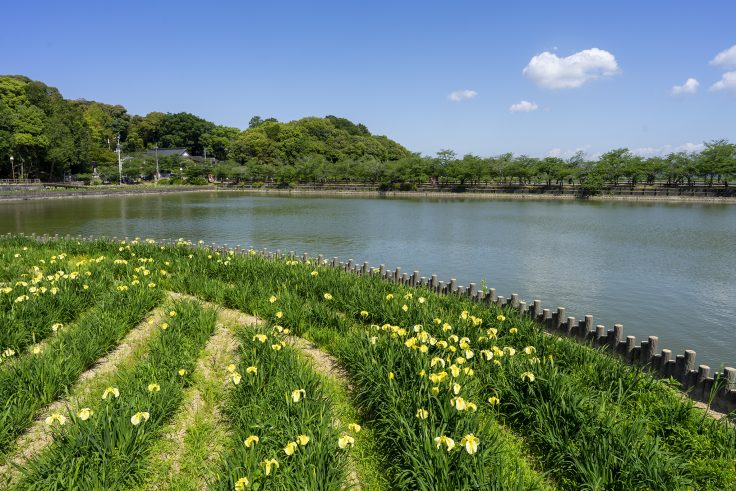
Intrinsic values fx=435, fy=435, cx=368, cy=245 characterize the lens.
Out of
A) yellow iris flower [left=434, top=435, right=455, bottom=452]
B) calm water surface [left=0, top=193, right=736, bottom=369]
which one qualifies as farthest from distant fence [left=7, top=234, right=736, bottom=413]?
calm water surface [left=0, top=193, right=736, bottom=369]

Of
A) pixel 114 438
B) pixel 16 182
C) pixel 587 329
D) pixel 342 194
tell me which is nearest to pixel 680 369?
pixel 587 329

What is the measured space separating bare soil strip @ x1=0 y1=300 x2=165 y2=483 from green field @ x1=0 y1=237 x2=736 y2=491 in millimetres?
29

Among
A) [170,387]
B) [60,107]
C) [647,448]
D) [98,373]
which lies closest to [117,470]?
[170,387]

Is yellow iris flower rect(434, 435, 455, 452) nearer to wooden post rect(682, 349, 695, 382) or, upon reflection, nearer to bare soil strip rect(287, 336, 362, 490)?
bare soil strip rect(287, 336, 362, 490)

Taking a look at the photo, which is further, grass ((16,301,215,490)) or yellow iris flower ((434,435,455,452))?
grass ((16,301,215,490))

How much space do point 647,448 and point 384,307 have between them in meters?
4.32

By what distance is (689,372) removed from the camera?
6.27m

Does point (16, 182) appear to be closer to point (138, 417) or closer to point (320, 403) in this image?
point (138, 417)

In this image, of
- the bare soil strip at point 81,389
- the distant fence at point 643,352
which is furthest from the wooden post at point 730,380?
the bare soil strip at point 81,389

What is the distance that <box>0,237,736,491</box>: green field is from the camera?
12.9ft

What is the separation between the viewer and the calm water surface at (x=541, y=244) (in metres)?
13.0

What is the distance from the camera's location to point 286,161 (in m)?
96.1

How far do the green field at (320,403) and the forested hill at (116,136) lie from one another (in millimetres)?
67941

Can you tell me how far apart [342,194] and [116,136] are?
69.9m
